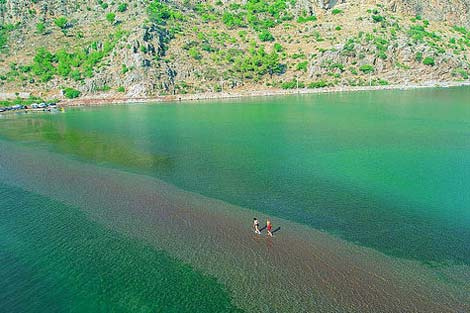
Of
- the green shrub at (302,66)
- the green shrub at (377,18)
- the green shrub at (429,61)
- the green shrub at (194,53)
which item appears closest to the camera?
the green shrub at (194,53)

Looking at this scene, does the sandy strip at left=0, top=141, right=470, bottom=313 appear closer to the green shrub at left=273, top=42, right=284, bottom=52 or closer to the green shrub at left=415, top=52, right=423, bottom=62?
the green shrub at left=273, top=42, right=284, bottom=52

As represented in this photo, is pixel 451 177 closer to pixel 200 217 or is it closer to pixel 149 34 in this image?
pixel 200 217

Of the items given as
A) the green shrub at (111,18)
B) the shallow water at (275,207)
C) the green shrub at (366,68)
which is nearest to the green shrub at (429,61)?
the green shrub at (366,68)

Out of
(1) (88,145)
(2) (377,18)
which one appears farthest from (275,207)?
(2) (377,18)

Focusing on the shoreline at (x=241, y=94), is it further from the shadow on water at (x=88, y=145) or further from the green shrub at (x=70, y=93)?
the shadow on water at (x=88, y=145)

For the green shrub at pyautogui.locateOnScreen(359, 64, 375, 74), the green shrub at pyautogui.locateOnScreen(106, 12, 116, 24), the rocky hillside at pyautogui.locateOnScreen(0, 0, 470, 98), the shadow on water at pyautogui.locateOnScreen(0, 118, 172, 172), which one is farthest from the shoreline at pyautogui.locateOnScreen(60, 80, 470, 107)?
the shadow on water at pyautogui.locateOnScreen(0, 118, 172, 172)

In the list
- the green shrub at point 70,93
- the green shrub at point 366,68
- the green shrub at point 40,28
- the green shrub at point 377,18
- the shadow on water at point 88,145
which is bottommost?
the shadow on water at point 88,145
